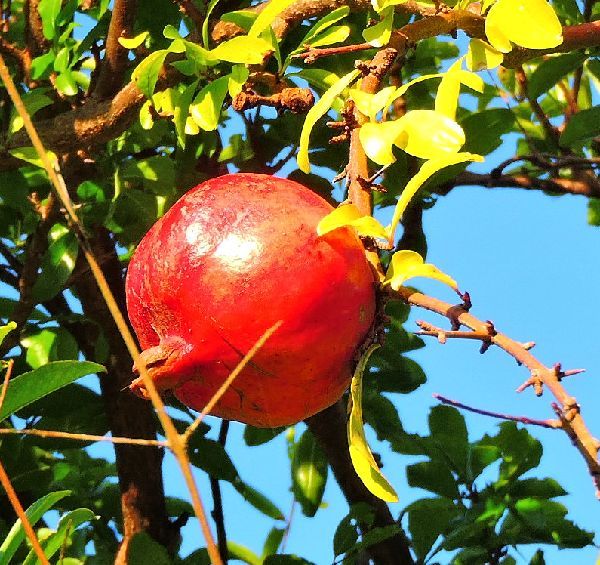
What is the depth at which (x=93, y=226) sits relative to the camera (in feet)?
4.93

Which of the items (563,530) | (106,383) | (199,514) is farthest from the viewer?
(106,383)

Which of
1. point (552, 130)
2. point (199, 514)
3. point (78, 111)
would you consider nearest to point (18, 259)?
point (78, 111)

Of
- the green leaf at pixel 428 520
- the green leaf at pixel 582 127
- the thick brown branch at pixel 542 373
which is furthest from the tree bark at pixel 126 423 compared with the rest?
the thick brown branch at pixel 542 373

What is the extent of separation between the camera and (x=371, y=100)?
2.73 ft

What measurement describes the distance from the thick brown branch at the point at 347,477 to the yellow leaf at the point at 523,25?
29.7 inches

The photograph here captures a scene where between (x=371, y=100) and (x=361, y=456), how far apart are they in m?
0.30

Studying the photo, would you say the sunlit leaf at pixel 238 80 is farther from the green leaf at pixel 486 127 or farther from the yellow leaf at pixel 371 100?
the green leaf at pixel 486 127

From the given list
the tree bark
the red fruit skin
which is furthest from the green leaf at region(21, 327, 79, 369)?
the red fruit skin

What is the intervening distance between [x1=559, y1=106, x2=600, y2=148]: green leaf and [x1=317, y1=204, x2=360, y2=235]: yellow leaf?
0.88 m

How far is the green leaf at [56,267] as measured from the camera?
4.54ft

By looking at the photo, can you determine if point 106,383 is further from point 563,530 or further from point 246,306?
point 246,306

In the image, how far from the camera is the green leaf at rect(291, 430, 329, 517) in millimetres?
1641

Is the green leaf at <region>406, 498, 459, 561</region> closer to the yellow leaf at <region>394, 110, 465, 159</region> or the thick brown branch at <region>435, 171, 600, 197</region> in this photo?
the thick brown branch at <region>435, 171, 600, 197</region>

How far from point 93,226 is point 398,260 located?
0.82 m
